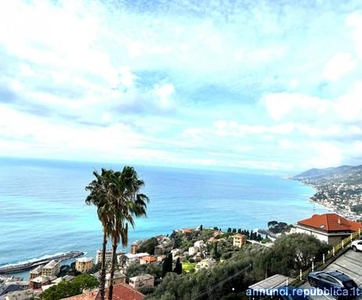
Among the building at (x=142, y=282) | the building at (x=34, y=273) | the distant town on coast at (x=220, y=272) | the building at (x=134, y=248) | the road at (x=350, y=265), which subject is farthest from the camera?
the building at (x=134, y=248)

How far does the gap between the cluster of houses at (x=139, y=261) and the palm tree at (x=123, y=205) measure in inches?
336

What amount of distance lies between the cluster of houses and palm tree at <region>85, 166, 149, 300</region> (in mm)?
8646

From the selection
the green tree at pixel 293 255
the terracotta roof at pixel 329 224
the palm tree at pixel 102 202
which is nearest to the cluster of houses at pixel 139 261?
the terracotta roof at pixel 329 224

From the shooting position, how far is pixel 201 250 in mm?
72812

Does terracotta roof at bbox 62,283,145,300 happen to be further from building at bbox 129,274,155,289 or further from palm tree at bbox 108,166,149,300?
building at bbox 129,274,155,289

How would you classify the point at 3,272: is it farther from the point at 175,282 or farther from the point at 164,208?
the point at 164,208

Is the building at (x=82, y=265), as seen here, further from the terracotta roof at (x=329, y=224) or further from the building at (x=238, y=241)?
the terracotta roof at (x=329, y=224)

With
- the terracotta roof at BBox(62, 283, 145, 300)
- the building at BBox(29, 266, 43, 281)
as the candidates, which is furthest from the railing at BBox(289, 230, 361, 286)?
the building at BBox(29, 266, 43, 281)

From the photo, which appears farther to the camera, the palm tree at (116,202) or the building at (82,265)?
the building at (82,265)

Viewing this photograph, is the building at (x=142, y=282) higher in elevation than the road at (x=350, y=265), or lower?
lower

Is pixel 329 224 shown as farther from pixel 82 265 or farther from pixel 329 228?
pixel 82 265

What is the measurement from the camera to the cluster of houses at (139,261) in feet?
74.2

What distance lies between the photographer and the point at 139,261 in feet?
217

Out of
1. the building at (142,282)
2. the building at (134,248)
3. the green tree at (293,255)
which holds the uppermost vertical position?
the green tree at (293,255)
